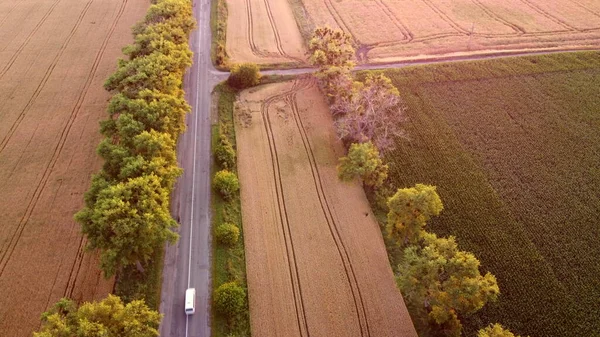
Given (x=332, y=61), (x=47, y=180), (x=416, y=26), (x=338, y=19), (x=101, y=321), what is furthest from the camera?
(x=338, y=19)

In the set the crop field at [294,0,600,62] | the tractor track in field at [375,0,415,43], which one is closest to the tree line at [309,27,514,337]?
the crop field at [294,0,600,62]

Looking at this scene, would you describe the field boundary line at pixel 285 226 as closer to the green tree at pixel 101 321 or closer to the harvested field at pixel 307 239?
the harvested field at pixel 307 239

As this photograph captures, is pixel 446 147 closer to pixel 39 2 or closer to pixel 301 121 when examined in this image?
pixel 301 121

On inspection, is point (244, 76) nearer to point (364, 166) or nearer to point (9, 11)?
point (364, 166)

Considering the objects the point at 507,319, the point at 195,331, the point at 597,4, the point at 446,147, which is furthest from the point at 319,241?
the point at 597,4

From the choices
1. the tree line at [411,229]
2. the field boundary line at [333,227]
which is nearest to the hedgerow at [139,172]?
the field boundary line at [333,227]

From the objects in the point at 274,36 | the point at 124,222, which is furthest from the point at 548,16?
the point at 124,222

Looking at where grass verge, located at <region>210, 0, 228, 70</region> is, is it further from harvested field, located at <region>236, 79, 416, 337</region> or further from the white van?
the white van

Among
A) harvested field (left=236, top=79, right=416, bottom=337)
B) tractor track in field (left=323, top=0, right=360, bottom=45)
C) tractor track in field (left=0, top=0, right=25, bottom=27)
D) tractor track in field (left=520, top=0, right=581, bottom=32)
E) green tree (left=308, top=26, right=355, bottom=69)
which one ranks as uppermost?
tractor track in field (left=0, top=0, right=25, bottom=27)
